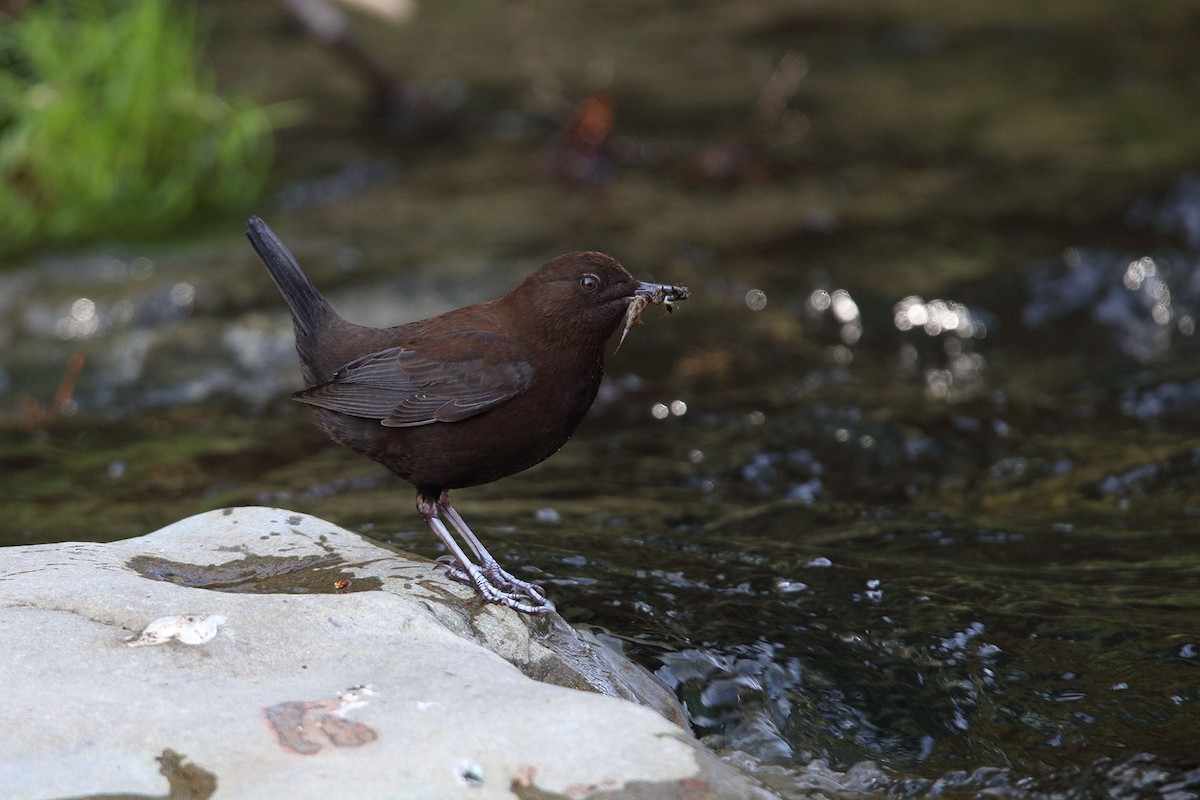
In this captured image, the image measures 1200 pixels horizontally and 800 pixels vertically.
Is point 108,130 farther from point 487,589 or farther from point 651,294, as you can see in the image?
point 487,589

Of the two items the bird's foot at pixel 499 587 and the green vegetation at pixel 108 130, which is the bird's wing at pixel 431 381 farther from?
the green vegetation at pixel 108 130

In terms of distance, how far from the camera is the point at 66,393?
639 cm

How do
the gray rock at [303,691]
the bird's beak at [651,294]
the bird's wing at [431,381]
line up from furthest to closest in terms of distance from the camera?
the bird's beak at [651,294] < the bird's wing at [431,381] < the gray rock at [303,691]

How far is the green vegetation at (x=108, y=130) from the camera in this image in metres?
7.75

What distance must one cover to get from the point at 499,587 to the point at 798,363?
335 cm

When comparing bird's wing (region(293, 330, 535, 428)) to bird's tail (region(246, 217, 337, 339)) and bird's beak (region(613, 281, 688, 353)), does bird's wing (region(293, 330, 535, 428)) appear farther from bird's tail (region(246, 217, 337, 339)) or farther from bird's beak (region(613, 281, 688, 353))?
bird's beak (region(613, 281, 688, 353))

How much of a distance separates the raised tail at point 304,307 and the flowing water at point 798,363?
0.77 meters

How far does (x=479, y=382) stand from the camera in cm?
372

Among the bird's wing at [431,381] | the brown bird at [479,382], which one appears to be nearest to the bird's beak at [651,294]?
the brown bird at [479,382]

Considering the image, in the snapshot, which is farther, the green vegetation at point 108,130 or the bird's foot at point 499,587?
the green vegetation at point 108,130

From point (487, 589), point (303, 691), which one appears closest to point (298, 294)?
point (487, 589)

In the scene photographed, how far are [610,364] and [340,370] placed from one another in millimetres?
2848

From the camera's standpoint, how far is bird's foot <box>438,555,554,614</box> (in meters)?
3.44

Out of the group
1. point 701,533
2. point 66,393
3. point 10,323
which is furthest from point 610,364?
point 10,323
